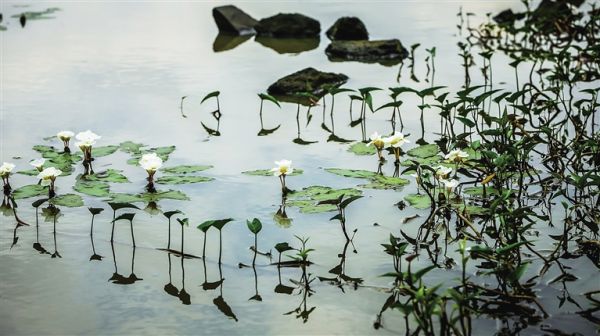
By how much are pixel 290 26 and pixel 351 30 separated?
0.63 m

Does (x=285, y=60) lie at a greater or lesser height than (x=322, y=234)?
greater

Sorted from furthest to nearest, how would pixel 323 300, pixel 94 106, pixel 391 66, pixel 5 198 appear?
pixel 391 66 → pixel 94 106 → pixel 5 198 → pixel 323 300

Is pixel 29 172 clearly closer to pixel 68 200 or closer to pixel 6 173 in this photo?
pixel 6 173

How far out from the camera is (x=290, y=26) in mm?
6953

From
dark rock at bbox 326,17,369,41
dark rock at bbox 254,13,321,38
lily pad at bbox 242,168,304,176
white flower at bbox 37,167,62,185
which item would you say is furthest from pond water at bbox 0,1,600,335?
dark rock at bbox 254,13,321,38

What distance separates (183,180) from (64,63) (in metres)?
2.88

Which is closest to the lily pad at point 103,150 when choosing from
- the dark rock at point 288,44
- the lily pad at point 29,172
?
the lily pad at point 29,172

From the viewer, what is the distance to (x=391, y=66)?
577 cm

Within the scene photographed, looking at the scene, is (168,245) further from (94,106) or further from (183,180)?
(94,106)

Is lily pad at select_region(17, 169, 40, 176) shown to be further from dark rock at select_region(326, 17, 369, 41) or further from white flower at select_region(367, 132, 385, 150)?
dark rock at select_region(326, 17, 369, 41)

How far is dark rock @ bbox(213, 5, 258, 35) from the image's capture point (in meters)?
7.08

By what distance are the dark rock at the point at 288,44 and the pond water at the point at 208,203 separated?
0.16 meters

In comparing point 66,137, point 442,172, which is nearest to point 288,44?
point 66,137

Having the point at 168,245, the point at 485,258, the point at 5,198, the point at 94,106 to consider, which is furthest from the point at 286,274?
the point at 94,106
